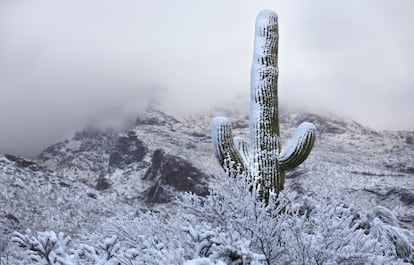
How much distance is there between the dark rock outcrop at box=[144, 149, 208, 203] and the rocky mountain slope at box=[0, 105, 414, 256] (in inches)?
8.4

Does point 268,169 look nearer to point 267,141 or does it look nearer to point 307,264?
point 267,141

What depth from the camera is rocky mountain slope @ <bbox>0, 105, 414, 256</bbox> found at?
A: 3612cm

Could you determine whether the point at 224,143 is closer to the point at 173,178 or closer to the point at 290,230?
the point at 290,230

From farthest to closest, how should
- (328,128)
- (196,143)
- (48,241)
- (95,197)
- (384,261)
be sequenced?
(328,128)
(196,143)
(95,197)
(384,261)
(48,241)

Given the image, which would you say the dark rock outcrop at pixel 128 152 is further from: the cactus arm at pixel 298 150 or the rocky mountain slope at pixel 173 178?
the cactus arm at pixel 298 150

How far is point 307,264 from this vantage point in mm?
4273

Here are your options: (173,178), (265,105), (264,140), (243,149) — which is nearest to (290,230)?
(264,140)

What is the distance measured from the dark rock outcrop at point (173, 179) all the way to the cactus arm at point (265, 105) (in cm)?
10127

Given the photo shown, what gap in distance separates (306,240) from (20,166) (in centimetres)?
4363

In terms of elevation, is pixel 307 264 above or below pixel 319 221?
below

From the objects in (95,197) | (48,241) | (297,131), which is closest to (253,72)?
(297,131)

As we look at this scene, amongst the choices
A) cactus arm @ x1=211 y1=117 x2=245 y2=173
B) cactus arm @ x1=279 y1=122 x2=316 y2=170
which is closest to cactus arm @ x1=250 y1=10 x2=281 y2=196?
cactus arm @ x1=279 y1=122 x2=316 y2=170

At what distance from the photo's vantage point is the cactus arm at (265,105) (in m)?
7.56

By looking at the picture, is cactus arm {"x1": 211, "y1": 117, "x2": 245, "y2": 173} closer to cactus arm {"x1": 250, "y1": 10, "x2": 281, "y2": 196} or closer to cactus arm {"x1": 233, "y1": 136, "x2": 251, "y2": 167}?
cactus arm {"x1": 233, "y1": 136, "x2": 251, "y2": 167}
